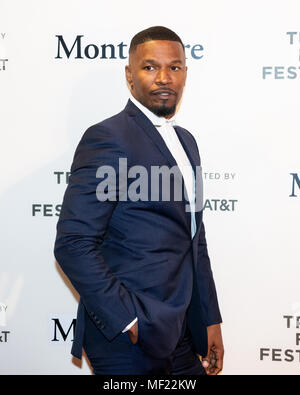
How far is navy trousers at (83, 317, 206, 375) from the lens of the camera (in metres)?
1.70

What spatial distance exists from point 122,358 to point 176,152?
2.65ft

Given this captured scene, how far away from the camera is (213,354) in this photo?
207 cm

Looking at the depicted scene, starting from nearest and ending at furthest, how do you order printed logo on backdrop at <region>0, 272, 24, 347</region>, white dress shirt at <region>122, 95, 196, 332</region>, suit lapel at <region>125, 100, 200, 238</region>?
suit lapel at <region>125, 100, 200, 238</region> → white dress shirt at <region>122, 95, 196, 332</region> → printed logo on backdrop at <region>0, 272, 24, 347</region>

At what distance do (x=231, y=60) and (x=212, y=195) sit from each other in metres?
0.69

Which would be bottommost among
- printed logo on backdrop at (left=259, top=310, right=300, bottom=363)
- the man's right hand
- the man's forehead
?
printed logo on backdrop at (left=259, top=310, right=300, bottom=363)

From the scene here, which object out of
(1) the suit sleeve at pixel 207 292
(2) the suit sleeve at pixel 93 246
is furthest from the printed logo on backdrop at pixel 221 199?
(2) the suit sleeve at pixel 93 246

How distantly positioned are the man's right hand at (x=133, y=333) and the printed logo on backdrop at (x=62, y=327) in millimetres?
1088

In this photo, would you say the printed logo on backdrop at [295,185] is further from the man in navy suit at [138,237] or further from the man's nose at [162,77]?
the man's nose at [162,77]

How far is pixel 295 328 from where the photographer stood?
257 cm

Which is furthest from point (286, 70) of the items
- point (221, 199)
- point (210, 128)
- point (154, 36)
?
point (154, 36)

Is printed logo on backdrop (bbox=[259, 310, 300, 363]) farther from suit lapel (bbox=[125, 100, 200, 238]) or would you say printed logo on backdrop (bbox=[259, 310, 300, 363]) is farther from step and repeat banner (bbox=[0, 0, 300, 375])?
suit lapel (bbox=[125, 100, 200, 238])

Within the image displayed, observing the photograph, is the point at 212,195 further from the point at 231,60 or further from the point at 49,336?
the point at 49,336

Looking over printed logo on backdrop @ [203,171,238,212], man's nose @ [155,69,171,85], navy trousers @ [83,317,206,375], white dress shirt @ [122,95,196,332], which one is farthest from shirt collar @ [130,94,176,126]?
navy trousers @ [83,317,206,375]
